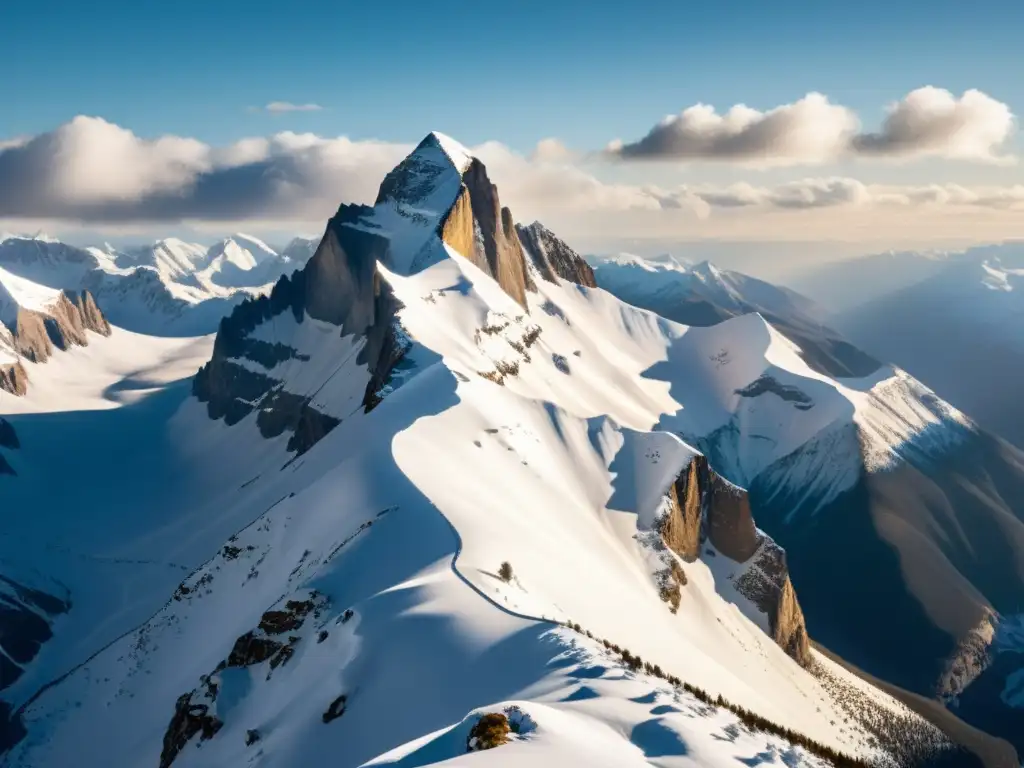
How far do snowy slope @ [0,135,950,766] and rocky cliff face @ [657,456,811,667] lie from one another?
10.6 ft

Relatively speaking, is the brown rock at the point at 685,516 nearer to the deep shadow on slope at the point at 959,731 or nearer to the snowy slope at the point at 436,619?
the snowy slope at the point at 436,619

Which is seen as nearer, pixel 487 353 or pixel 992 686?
pixel 487 353

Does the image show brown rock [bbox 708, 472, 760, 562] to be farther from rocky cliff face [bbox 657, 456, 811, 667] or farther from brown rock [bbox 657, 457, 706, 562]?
brown rock [bbox 657, 457, 706, 562]

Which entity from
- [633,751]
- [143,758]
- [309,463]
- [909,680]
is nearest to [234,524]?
[309,463]

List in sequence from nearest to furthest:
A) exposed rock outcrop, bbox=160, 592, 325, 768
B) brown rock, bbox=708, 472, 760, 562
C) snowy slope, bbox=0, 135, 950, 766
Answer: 1. snowy slope, bbox=0, 135, 950, 766
2. exposed rock outcrop, bbox=160, 592, 325, 768
3. brown rock, bbox=708, 472, 760, 562

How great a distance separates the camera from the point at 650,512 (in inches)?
5113

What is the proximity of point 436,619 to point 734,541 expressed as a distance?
327 feet

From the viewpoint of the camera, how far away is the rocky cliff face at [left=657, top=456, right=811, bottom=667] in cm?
13450

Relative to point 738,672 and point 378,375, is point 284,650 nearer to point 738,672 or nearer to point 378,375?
point 738,672

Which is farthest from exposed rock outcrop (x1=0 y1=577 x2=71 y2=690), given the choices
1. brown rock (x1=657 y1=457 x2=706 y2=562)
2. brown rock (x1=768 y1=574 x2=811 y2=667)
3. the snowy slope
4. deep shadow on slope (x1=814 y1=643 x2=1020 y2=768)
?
deep shadow on slope (x1=814 y1=643 x2=1020 y2=768)

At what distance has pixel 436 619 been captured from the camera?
193 ft

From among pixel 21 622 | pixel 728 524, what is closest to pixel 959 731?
pixel 728 524

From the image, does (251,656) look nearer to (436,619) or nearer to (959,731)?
(436,619)

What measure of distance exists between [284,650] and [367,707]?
1801cm
